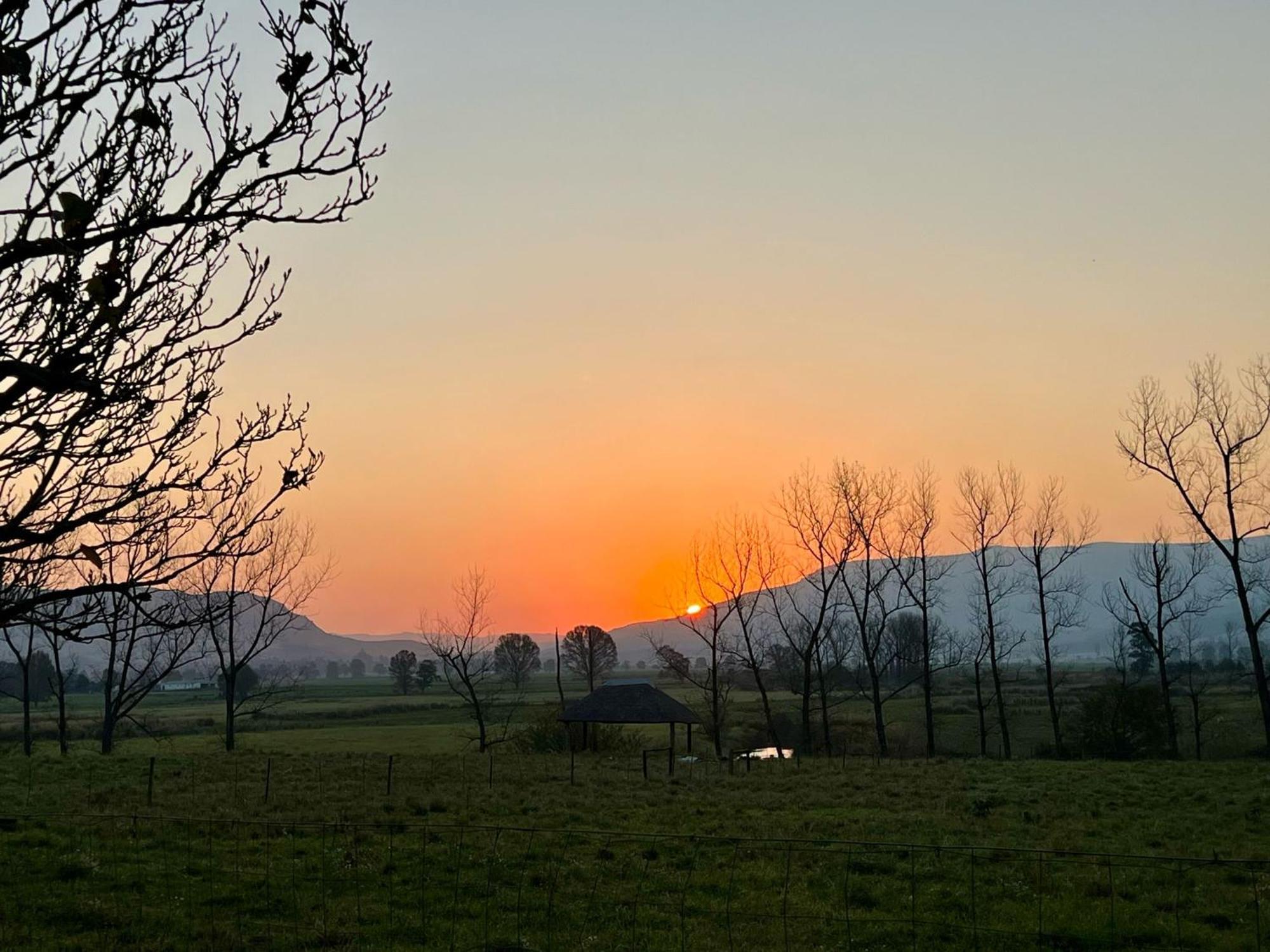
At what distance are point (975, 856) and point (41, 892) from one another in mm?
14898

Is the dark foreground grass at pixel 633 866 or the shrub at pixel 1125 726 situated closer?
the dark foreground grass at pixel 633 866

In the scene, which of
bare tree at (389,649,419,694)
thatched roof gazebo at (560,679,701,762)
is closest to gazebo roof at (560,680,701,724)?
thatched roof gazebo at (560,679,701,762)

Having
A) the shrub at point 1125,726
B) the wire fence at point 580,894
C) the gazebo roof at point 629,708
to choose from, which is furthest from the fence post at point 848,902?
the shrub at point 1125,726

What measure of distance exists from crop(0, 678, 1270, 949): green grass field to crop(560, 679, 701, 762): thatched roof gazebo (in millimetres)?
5482

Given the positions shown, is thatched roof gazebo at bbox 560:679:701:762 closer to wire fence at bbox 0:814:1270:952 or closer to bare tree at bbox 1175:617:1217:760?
wire fence at bbox 0:814:1270:952

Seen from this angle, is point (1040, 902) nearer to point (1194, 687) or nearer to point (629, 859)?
point (629, 859)

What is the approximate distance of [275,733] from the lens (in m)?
62.9

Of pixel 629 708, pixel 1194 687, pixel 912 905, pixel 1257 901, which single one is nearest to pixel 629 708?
pixel 629 708

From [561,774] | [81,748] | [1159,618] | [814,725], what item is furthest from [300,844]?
[814,725]

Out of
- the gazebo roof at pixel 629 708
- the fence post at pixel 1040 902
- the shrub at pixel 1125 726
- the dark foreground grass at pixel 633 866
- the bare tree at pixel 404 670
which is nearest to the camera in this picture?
the fence post at pixel 1040 902

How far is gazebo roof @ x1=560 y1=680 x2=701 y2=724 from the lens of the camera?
3722cm

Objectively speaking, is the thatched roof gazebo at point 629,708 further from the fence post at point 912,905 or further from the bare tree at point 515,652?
the bare tree at point 515,652

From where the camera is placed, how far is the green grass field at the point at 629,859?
12.3 m

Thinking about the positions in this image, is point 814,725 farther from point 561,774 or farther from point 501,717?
point 561,774
